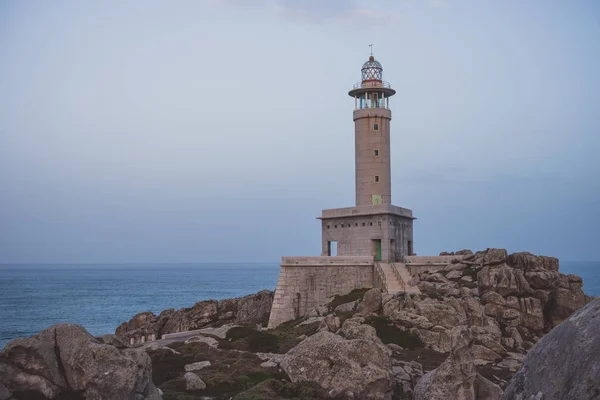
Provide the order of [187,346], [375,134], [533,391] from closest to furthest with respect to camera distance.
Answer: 1. [533,391]
2. [187,346]
3. [375,134]

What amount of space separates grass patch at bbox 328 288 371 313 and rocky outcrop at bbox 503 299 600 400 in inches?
1400

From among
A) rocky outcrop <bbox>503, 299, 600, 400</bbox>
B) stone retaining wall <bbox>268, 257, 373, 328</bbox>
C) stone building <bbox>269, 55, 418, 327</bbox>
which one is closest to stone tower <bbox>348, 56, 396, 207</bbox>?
stone building <bbox>269, 55, 418, 327</bbox>

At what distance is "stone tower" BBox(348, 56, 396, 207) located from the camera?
170 ft

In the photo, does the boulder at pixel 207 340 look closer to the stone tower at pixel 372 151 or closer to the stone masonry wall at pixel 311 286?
the stone masonry wall at pixel 311 286

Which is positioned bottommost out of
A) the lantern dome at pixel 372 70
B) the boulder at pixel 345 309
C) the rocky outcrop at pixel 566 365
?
the boulder at pixel 345 309

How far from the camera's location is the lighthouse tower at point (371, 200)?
156 ft

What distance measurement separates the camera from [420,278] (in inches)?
1631

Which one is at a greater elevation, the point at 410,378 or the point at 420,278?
the point at 420,278

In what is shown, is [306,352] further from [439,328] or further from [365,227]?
[365,227]

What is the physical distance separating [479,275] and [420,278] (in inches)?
172

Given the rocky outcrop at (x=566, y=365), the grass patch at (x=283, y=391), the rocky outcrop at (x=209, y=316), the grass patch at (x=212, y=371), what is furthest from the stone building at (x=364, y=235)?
the rocky outcrop at (x=566, y=365)

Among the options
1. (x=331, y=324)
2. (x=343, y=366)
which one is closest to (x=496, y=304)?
(x=331, y=324)

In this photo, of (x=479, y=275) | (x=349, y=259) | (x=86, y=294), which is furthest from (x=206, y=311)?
(x=86, y=294)

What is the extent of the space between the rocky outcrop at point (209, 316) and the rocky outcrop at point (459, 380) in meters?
26.6
